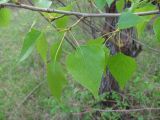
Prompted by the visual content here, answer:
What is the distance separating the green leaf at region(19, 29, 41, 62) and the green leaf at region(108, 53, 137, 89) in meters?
0.13

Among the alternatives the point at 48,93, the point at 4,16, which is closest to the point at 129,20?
the point at 4,16

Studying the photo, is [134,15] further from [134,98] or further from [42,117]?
[42,117]

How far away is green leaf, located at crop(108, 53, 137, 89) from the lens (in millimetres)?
551

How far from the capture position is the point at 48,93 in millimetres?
3303

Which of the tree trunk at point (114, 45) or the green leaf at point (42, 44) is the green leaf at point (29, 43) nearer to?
the green leaf at point (42, 44)

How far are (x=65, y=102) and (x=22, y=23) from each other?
248 centimetres

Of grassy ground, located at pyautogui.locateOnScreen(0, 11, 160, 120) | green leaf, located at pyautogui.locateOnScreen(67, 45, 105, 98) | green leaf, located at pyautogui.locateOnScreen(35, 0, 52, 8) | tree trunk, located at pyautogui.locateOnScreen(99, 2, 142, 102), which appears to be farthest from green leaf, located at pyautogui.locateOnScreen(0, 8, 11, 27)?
grassy ground, located at pyautogui.locateOnScreen(0, 11, 160, 120)

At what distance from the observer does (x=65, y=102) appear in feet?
9.23

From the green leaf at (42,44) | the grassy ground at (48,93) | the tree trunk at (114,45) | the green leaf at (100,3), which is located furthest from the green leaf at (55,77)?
the grassy ground at (48,93)

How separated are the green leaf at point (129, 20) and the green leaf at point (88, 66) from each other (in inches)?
1.8

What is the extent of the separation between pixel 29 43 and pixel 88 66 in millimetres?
97

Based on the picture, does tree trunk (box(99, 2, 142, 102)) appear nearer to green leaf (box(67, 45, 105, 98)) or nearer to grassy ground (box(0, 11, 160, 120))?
grassy ground (box(0, 11, 160, 120))

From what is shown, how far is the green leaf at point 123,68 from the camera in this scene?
551 mm

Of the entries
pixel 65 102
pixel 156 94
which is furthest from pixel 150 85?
pixel 65 102
